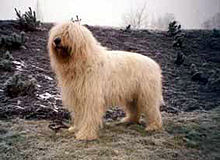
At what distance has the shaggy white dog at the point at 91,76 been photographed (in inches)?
214

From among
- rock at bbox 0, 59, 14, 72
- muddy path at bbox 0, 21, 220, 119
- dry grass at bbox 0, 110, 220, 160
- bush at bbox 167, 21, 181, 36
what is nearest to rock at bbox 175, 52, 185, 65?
muddy path at bbox 0, 21, 220, 119

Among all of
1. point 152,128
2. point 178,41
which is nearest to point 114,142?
point 152,128

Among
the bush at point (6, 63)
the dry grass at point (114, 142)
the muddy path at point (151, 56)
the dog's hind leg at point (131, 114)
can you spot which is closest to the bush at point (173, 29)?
the muddy path at point (151, 56)

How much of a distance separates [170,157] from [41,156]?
1.69 metres

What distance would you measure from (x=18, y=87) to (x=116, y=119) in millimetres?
1978

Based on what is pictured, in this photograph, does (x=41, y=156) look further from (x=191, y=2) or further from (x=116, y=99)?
(x=191, y=2)

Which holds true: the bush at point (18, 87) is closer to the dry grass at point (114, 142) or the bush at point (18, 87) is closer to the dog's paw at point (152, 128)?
the dry grass at point (114, 142)

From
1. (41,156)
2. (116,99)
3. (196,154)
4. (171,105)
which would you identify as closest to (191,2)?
(171,105)

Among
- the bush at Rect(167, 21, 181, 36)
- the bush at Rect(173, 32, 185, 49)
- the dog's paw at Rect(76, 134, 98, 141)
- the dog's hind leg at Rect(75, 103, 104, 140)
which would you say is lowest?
the dog's paw at Rect(76, 134, 98, 141)

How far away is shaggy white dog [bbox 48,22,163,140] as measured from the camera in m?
5.45

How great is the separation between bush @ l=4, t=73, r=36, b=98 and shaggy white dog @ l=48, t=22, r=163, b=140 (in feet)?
5.59

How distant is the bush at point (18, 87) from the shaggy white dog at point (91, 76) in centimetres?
171

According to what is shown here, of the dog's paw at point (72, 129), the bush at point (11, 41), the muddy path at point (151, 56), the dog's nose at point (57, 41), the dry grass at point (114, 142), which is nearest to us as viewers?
the dry grass at point (114, 142)

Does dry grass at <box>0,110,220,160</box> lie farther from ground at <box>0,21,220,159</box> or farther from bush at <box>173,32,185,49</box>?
bush at <box>173,32,185,49</box>
